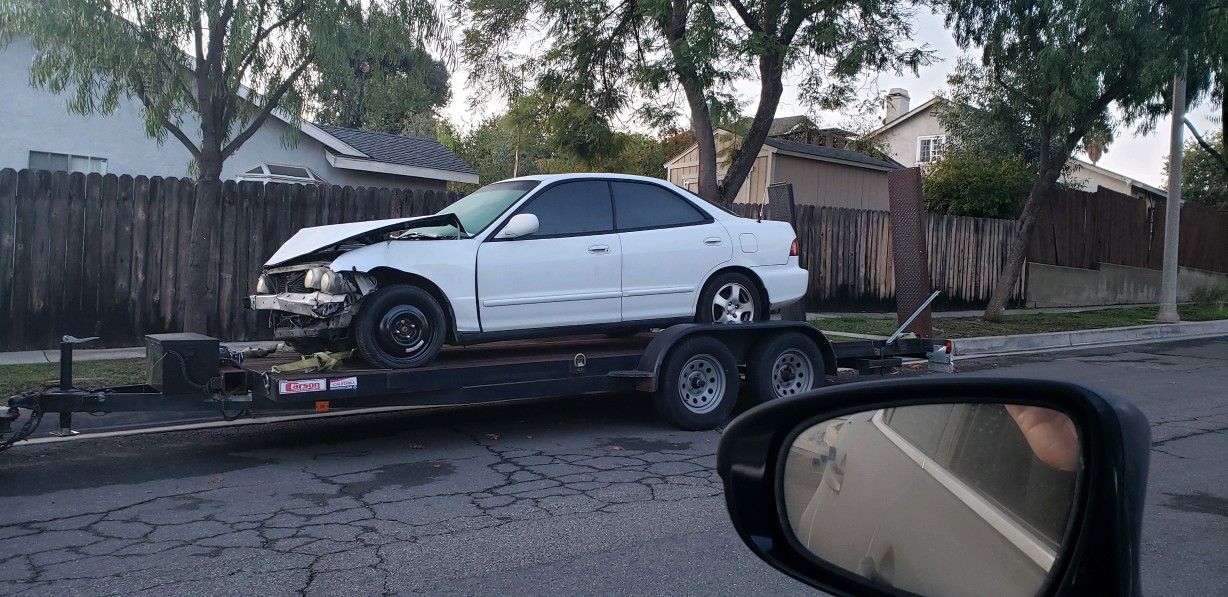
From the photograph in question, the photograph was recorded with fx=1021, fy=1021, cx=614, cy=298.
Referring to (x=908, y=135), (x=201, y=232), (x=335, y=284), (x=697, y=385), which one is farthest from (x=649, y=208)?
(x=908, y=135)

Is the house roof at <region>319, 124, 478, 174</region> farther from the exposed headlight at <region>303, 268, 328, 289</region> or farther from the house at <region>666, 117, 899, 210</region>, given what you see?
the exposed headlight at <region>303, 268, 328, 289</region>

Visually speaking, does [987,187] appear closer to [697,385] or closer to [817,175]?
[817,175]

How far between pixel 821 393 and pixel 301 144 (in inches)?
764

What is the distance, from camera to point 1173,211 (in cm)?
1934

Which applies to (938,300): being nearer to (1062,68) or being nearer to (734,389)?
(1062,68)

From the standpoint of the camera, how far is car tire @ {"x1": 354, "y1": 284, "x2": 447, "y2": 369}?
7.36m

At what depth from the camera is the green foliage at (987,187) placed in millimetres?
23703

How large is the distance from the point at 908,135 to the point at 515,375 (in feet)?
116

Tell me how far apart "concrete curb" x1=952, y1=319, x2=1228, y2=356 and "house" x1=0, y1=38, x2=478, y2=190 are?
408 inches

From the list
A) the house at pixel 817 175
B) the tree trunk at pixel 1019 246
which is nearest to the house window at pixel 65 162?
the house at pixel 817 175

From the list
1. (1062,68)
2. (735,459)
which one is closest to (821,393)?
(735,459)

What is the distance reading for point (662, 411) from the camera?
8375mm

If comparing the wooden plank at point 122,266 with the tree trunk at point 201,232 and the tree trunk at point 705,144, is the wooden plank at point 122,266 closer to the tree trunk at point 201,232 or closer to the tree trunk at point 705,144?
the tree trunk at point 201,232

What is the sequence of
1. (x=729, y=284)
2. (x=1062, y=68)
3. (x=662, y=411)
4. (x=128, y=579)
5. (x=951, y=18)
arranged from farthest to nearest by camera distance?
1. (x=951, y=18)
2. (x=1062, y=68)
3. (x=729, y=284)
4. (x=662, y=411)
5. (x=128, y=579)
